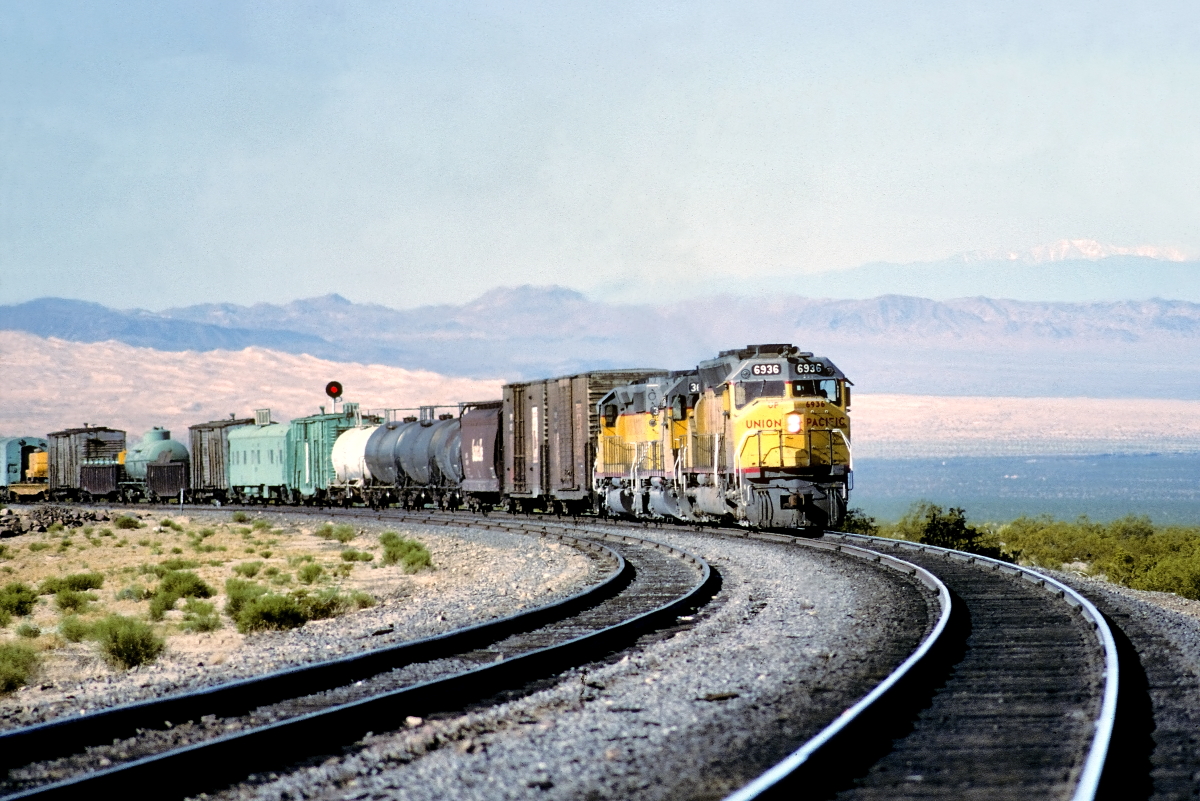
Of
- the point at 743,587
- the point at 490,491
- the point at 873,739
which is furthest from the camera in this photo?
the point at 490,491

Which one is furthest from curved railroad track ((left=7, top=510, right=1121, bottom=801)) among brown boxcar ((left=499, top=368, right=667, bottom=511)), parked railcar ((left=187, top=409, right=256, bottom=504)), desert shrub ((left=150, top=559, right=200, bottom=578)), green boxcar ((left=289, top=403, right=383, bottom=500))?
parked railcar ((left=187, top=409, right=256, bottom=504))

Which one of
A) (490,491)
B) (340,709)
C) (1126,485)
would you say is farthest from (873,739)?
(1126,485)

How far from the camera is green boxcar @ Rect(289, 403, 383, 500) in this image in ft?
176

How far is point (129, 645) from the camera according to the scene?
1345cm

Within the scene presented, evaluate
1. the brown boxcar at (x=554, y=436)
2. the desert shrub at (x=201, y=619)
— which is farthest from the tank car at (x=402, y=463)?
the desert shrub at (x=201, y=619)

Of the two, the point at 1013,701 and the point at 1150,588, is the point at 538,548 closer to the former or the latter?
→ the point at 1150,588

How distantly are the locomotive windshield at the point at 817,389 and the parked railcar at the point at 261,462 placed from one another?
36316 mm

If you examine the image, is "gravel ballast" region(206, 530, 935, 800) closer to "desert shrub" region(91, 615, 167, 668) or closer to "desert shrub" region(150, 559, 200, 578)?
"desert shrub" region(91, 615, 167, 668)

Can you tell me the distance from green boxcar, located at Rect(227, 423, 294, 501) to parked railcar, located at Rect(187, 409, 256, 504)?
54 cm

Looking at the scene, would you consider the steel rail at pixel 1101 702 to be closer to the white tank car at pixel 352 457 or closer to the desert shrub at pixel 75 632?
the desert shrub at pixel 75 632

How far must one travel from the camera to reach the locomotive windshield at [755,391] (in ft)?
76.3

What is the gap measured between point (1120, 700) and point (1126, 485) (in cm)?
19380

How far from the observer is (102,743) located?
773 centimetres

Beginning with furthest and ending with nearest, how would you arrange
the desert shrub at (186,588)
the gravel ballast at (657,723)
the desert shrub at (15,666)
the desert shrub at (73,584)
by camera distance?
the desert shrub at (73,584)
the desert shrub at (186,588)
the desert shrub at (15,666)
the gravel ballast at (657,723)
